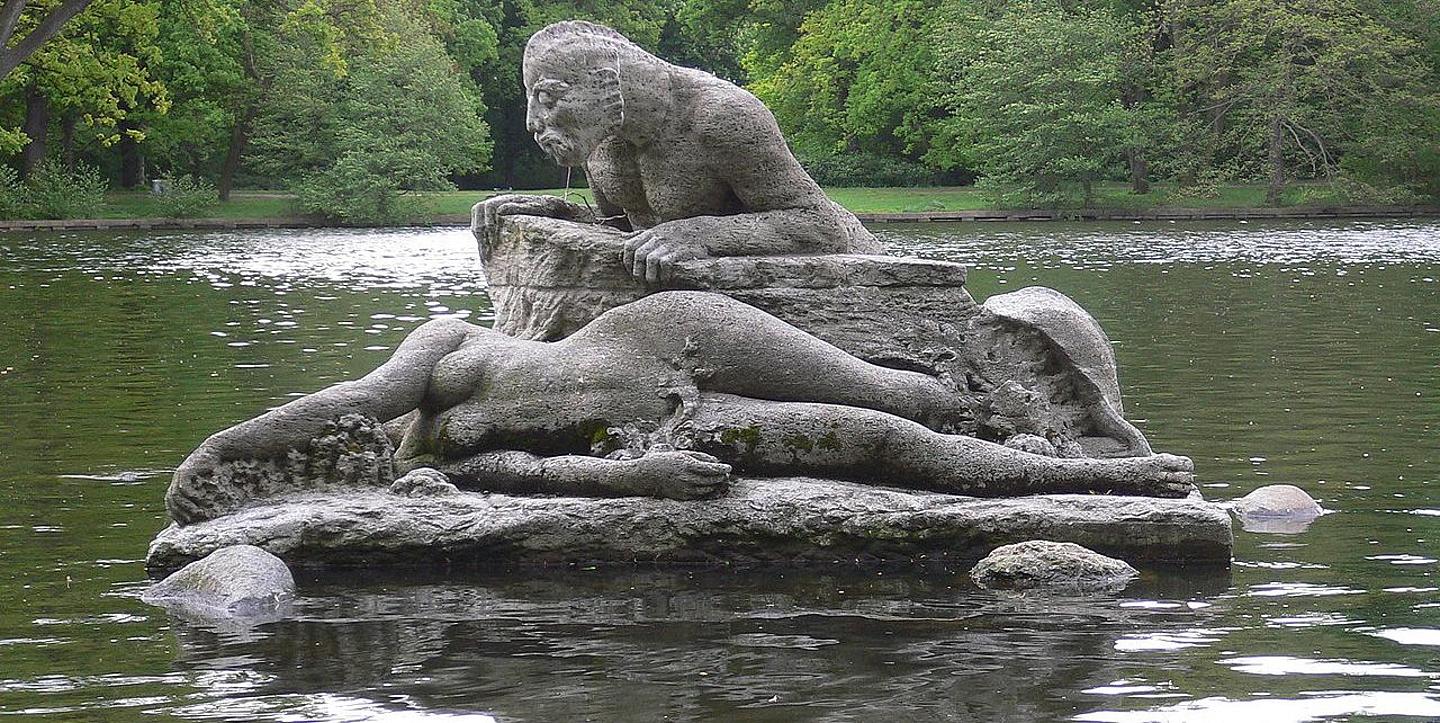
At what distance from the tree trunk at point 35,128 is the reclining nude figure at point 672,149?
153ft

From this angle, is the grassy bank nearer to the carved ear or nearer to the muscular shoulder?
the muscular shoulder

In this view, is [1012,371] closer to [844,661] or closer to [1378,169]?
[844,661]

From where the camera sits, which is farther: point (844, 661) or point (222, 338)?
point (222, 338)

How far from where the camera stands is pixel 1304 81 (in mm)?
52469

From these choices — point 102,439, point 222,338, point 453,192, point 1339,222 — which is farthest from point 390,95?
point 102,439

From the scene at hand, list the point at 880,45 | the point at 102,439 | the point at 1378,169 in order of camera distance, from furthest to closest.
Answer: the point at 880,45 < the point at 1378,169 < the point at 102,439

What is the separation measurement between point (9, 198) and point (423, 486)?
4665 cm

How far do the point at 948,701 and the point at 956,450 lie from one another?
254 centimetres

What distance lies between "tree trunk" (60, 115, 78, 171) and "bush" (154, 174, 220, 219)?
279 centimetres

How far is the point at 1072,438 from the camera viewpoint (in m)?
9.27

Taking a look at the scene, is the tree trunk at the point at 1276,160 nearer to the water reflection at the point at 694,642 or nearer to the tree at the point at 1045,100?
the tree at the point at 1045,100

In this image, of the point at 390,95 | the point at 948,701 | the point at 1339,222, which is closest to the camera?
the point at 948,701

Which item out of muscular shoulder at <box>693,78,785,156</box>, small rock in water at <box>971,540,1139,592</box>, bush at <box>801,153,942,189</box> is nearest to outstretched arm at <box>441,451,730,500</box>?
small rock in water at <box>971,540,1139,592</box>

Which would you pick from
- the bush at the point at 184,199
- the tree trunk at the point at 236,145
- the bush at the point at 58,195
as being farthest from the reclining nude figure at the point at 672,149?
the tree trunk at the point at 236,145
